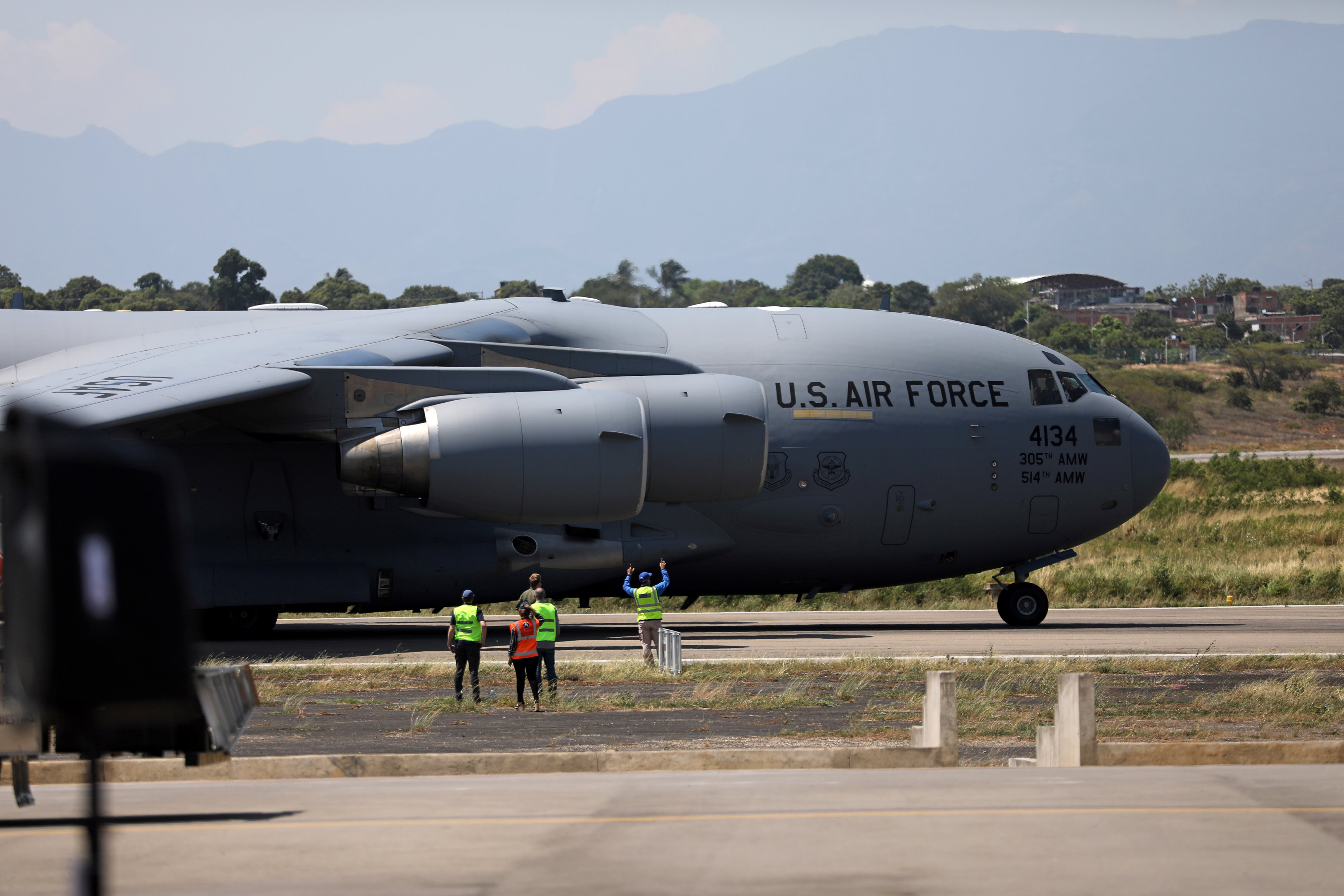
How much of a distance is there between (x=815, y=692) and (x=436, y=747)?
17.5 feet

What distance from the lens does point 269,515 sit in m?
21.5

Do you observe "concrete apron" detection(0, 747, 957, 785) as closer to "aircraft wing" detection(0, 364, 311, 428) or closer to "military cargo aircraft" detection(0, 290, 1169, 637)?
"aircraft wing" detection(0, 364, 311, 428)

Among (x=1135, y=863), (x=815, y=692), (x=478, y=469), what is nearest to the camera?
(x=1135, y=863)

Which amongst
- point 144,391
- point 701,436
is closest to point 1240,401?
point 701,436

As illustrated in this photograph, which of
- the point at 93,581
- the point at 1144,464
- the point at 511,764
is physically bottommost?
the point at 511,764

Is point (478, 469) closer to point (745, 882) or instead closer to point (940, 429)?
point (940, 429)

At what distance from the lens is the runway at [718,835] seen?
7.18 m

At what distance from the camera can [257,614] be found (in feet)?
73.9

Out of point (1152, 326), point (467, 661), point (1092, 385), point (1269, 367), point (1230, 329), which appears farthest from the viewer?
point (1152, 326)

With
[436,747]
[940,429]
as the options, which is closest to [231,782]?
[436,747]

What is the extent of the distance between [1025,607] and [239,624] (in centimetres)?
1296

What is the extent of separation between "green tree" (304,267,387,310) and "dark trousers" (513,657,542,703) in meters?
94.7

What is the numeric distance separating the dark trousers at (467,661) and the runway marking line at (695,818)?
24.4 ft

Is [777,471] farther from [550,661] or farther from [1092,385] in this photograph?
[550,661]
